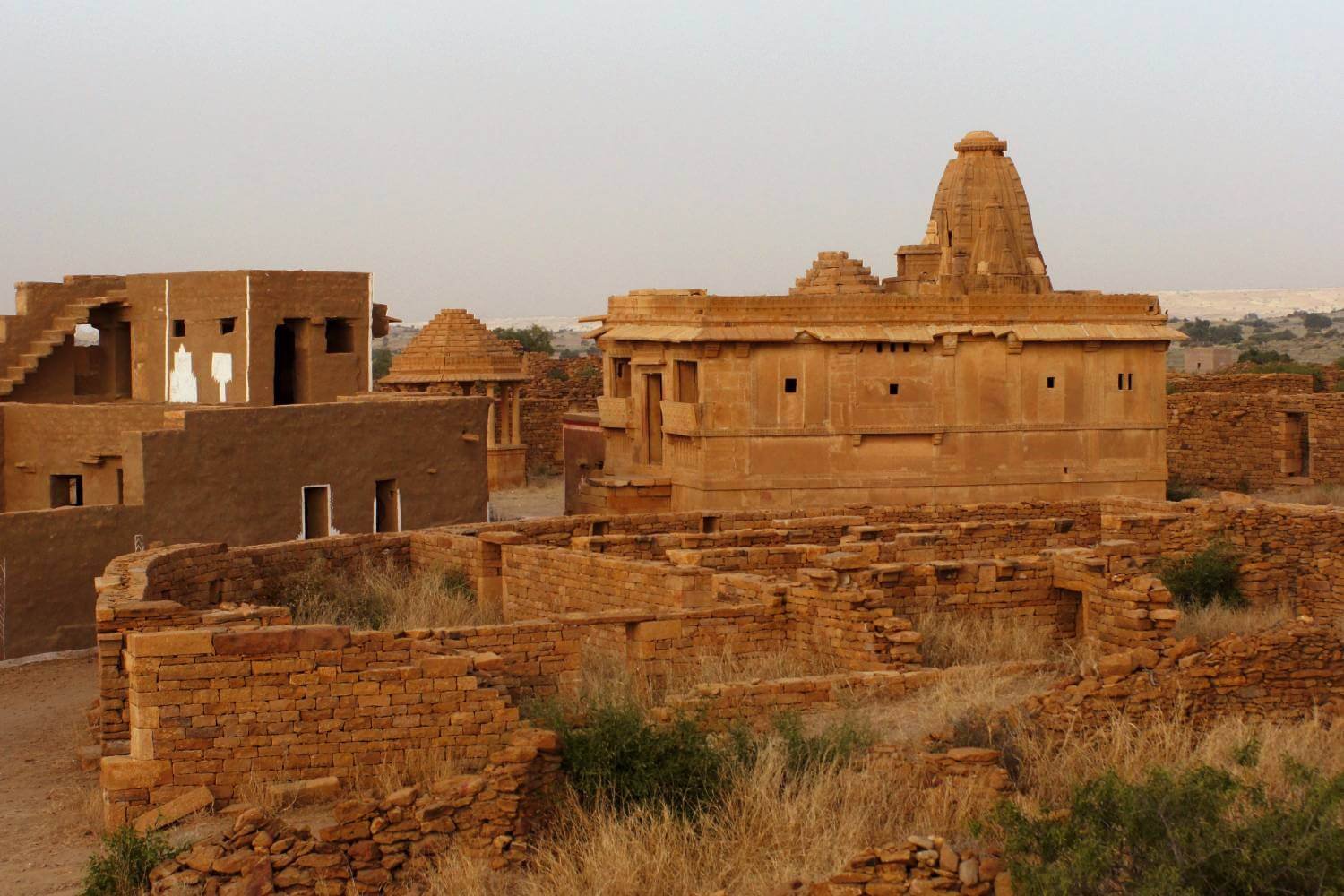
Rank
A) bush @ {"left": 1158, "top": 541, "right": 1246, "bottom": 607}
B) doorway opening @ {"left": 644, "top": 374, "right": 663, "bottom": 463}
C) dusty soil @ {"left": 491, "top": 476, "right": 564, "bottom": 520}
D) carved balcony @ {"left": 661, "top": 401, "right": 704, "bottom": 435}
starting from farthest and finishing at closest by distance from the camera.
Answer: dusty soil @ {"left": 491, "top": 476, "right": 564, "bottom": 520}
doorway opening @ {"left": 644, "top": 374, "right": 663, "bottom": 463}
carved balcony @ {"left": 661, "top": 401, "right": 704, "bottom": 435}
bush @ {"left": 1158, "top": 541, "right": 1246, "bottom": 607}

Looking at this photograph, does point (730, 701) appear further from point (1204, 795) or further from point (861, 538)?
point (861, 538)

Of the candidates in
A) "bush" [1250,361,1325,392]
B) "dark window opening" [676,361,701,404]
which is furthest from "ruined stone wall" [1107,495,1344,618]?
"bush" [1250,361,1325,392]

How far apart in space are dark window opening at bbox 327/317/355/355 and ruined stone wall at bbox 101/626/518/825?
16.4 metres

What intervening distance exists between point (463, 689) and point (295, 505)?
11231mm

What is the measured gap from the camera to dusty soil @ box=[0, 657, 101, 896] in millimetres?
11125

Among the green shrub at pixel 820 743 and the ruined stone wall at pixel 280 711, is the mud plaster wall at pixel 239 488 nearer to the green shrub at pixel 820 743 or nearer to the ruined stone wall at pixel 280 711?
the ruined stone wall at pixel 280 711

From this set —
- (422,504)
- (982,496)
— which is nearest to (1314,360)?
(982,496)

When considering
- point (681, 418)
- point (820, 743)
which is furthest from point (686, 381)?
point (820, 743)

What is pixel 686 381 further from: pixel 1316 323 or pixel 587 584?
pixel 1316 323

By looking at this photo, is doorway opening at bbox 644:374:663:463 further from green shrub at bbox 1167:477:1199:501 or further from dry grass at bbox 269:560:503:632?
green shrub at bbox 1167:477:1199:501

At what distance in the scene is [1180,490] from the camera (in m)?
32.3

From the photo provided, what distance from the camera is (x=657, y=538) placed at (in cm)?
1811

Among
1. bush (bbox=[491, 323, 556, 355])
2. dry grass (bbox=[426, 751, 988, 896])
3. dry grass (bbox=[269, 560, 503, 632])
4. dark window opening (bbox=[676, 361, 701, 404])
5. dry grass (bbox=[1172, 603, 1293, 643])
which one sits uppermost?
bush (bbox=[491, 323, 556, 355])

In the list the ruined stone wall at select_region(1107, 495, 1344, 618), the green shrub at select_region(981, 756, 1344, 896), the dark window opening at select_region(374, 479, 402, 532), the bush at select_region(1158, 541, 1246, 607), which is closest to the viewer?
the green shrub at select_region(981, 756, 1344, 896)
